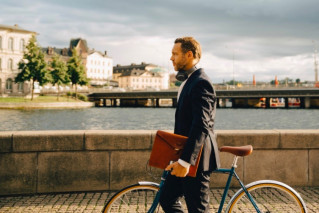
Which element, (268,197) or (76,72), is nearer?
(268,197)

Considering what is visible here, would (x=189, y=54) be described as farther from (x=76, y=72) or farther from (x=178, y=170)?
(x=76, y=72)

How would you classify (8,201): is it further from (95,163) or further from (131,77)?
(131,77)

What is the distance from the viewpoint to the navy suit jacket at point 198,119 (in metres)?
2.56

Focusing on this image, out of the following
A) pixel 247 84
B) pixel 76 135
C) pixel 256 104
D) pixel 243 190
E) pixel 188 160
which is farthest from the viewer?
pixel 256 104

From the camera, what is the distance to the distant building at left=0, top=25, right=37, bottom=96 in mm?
66188

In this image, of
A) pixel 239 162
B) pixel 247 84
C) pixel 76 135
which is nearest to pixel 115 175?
pixel 76 135

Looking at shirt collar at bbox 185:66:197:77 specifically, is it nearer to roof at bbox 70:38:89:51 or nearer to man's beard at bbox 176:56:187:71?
man's beard at bbox 176:56:187:71

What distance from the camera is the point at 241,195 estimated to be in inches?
123

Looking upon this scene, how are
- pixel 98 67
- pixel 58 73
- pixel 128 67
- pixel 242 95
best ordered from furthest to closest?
pixel 128 67 → pixel 98 67 → pixel 242 95 → pixel 58 73

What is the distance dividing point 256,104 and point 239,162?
79.1 m

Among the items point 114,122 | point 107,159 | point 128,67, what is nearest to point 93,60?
point 128,67

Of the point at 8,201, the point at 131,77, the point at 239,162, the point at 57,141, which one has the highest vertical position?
the point at 131,77

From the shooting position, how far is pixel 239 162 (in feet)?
17.9

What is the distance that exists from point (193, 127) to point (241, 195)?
3.24ft
